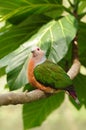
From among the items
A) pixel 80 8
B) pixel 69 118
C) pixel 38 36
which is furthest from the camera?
pixel 69 118

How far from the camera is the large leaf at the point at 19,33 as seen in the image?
5.77ft

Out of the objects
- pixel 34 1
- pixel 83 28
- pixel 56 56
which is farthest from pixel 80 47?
pixel 56 56

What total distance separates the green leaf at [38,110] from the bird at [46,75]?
1.93ft

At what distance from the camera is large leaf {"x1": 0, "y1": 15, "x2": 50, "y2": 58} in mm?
1758

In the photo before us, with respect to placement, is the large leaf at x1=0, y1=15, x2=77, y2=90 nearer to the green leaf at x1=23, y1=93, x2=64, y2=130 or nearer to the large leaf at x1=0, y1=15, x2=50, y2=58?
the large leaf at x1=0, y1=15, x2=50, y2=58

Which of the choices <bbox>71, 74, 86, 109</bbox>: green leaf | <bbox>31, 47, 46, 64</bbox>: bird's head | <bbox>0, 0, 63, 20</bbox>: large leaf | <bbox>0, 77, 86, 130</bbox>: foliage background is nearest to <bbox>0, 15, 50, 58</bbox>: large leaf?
<bbox>0, 0, 63, 20</bbox>: large leaf

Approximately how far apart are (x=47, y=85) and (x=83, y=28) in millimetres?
537

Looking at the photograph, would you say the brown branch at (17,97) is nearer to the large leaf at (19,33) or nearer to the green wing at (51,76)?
the green wing at (51,76)

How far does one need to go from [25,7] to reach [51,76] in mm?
469

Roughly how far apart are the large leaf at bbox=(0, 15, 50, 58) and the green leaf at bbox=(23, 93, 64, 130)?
24 centimetres

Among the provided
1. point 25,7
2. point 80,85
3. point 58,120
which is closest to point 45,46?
point 25,7

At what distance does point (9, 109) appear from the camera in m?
4.16

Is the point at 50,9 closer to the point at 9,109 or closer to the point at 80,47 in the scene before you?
the point at 80,47

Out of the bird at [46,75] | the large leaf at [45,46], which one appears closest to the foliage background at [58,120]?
the large leaf at [45,46]
